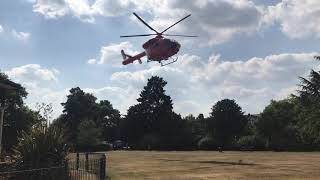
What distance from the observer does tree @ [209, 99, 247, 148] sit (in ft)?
414

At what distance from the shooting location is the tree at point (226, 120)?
12625 centimetres

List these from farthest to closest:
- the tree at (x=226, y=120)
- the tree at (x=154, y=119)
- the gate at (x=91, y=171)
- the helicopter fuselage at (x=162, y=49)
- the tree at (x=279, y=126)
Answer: the tree at (x=154, y=119) < the tree at (x=226, y=120) < the tree at (x=279, y=126) < the helicopter fuselage at (x=162, y=49) < the gate at (x=91, y=171)

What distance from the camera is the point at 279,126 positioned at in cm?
11656

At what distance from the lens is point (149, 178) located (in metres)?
30.8

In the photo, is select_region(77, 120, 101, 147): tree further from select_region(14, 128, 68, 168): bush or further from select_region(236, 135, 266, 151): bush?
select_region(14, 128, 68, 168): bush

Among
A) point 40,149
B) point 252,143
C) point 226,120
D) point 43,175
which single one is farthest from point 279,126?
point 43,175

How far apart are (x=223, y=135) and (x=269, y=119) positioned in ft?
38.2

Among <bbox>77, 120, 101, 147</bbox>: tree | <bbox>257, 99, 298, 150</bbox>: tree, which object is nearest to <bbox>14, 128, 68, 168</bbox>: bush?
<bbox>257, 99, 298, 150</bbox>: tree

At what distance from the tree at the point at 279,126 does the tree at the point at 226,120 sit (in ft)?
24.5

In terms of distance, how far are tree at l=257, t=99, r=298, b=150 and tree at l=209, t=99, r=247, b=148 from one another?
24.5ft

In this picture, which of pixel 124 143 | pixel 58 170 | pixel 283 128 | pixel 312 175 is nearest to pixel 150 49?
pixel 312 175

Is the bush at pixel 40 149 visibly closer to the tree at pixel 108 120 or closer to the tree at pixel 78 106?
the tree at pixel 108 120

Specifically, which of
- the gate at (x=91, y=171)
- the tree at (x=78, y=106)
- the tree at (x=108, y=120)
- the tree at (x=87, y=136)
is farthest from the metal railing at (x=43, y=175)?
the tree at (x=78, y=106)

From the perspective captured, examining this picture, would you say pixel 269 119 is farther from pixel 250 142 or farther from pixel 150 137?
pixel 150 137
